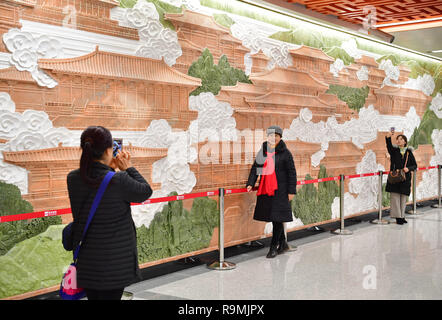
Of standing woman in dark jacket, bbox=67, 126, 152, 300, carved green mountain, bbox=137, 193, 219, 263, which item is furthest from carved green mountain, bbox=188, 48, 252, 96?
standing woman in dark jacket, bbox=67, 126, 152, 300

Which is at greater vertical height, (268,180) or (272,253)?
(268,180)

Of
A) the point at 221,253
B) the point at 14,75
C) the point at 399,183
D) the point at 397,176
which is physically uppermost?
the point at 14,75

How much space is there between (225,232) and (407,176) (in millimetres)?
4700

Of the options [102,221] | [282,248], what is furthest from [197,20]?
[102,221]

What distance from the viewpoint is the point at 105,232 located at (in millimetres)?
3098

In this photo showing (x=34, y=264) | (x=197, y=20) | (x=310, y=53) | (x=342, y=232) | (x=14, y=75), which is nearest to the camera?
(x=14, y=75)

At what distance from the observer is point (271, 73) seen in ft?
25.9

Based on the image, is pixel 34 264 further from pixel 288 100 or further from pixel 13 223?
pixel 288 100

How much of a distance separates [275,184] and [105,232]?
4.20 m

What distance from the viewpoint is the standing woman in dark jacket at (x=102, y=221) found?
→ 3.07m

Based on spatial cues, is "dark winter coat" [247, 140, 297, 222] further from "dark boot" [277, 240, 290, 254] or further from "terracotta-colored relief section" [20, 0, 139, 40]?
"terracotta-colored relief section" [20, 0, 139, 40]

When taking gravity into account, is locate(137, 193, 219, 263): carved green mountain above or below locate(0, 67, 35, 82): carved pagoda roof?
below

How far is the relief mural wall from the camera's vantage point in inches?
194

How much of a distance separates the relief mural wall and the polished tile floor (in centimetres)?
52
